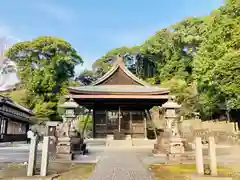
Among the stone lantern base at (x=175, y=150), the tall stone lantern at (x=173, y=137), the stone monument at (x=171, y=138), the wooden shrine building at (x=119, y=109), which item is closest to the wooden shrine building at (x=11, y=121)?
the wooden shrine building at (x=119, y=109)

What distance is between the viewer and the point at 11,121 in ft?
86.3

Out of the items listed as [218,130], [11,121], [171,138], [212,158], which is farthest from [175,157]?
[11,121]

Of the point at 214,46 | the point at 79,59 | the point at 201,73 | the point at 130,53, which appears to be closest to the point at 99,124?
the point at 201,73

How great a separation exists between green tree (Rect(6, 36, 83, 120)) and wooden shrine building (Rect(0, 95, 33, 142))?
194 inches

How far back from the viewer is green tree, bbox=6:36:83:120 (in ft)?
119

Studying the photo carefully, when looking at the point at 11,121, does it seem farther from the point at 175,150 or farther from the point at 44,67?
the point at 175,150

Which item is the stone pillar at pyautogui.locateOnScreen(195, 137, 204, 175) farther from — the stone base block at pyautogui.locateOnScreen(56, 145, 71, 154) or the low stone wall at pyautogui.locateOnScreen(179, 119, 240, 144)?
the low stone wall at pyautogui.locateOnScreen(179, 119, 240, 144)

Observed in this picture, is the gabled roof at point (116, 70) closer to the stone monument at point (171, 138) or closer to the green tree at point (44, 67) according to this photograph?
the stone monument at point (171, 138)

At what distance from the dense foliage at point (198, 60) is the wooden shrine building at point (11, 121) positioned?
739 inches

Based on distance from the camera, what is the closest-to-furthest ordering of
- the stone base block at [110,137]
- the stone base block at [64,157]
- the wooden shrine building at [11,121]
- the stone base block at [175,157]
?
the stone base block at [175,157] → the stone base block at [64,157] → the stone base block at [110,137] → the wooden shrine building at [11,121]

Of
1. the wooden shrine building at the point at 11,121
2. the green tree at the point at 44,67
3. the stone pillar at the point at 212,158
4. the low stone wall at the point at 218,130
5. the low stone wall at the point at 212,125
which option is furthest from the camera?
the green tree at the point at 44,67

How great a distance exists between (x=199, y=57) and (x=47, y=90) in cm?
2374

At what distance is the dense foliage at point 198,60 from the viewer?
17.4m

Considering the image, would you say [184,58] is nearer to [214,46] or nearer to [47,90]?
[214,46]
